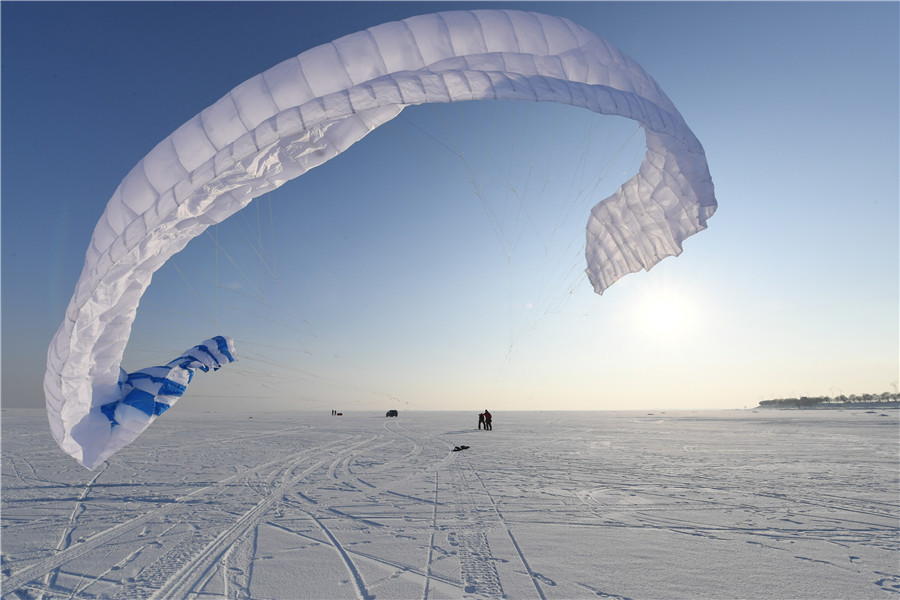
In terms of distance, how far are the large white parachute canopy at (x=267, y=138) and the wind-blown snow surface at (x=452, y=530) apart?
5.48 feet

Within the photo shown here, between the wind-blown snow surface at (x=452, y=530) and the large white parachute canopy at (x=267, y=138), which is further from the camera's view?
the large white parachute canopy at (x=267, y=138)

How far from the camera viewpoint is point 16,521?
22.0ft

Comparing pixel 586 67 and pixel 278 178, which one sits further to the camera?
pixel 586 67

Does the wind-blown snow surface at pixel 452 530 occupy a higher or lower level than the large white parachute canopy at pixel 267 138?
lower

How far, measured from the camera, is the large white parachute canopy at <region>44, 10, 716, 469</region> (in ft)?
17.4

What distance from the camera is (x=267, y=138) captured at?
516 cm

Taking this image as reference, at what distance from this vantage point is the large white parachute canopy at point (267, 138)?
5.30 metres

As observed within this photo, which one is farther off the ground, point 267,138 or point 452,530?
point 267,138

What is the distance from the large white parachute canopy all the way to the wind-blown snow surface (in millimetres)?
1670

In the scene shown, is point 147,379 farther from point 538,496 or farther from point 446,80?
point 538,496

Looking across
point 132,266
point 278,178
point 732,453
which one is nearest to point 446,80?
point 278,178

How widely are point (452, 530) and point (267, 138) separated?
17.4 ft

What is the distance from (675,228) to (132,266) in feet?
28.6

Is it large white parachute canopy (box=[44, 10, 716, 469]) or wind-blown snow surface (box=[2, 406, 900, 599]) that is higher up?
large white parachute canopy (box=[44, 10, 716, 469])
